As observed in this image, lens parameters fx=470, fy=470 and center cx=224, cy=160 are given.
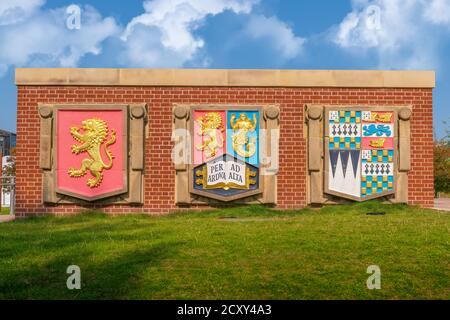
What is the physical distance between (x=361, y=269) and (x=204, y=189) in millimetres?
8142

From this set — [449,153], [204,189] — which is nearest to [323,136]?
[204,189]

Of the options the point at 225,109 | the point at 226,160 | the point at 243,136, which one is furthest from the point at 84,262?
the point at 225,109

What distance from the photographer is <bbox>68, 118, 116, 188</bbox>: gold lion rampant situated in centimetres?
1368

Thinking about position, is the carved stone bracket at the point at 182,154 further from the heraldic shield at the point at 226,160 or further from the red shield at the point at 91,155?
the red shield at the point at 91,155

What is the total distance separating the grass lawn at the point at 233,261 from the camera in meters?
5.21

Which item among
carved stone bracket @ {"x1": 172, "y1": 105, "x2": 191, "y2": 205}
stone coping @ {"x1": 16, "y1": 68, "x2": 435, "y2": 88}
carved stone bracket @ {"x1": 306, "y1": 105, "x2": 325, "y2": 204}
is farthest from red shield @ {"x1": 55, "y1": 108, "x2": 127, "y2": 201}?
carved stone bracket @ {"x1": 306, "y1": 105, "x2": 325, "y2": 204}

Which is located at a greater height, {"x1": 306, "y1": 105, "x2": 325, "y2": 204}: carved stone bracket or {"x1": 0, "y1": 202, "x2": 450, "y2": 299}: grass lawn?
{"x1": 306, "y1": 105, "x2": 325, "y2": 204}: carved stone bracket

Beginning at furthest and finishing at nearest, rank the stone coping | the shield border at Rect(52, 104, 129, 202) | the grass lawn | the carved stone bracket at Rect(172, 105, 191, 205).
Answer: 1. the stone coping
2. the carved stone bracket at Rect(172, 105, 191, 205)
3. the shield border at Rect(52, 104, 129, 202)
4. the grass lawn

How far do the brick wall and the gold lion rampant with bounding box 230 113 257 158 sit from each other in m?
0.58

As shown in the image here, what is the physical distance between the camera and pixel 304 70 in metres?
14.1

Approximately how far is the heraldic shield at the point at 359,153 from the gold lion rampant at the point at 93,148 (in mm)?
6474

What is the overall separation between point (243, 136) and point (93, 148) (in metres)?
4.39

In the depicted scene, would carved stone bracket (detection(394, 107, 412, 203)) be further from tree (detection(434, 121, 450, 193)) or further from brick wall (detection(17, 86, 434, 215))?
tree (detection(434, 121, 450, 193))
